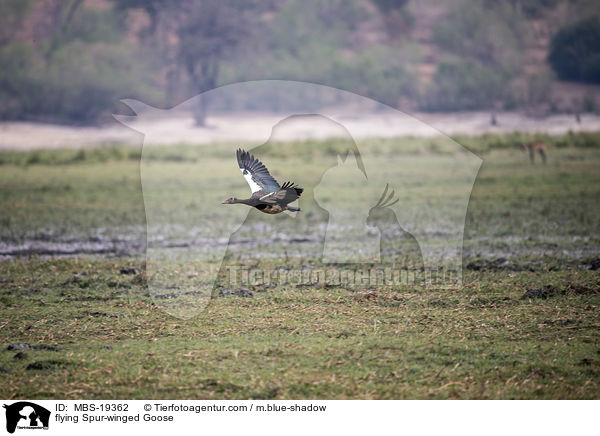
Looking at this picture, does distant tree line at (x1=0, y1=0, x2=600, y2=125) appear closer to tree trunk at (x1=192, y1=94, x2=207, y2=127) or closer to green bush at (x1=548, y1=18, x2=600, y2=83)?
green bush at (x1=548, y1=18, x2=600, y2=83)

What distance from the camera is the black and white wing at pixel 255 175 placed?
6.11 m

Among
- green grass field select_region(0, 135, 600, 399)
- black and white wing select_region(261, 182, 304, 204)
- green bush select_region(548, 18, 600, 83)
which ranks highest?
green bush select_region(548, 18, 600, 83)

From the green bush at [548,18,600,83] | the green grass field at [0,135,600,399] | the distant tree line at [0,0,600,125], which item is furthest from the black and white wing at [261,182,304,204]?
the green bush at [548,18,600,83]

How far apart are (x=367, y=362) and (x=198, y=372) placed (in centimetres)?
119

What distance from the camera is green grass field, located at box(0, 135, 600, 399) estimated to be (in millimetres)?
5332

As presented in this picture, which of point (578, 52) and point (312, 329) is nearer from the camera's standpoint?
point (312, 329)

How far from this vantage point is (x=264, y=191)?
240 inches

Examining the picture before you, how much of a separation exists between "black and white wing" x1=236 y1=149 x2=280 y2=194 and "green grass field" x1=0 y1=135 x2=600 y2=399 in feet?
3.89

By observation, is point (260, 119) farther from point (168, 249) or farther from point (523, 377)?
point (523, 377)

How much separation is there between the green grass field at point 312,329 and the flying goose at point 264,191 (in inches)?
41.9

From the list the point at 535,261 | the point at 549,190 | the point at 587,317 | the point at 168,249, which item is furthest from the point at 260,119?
the point at 587,317

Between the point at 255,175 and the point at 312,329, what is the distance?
1346mm
